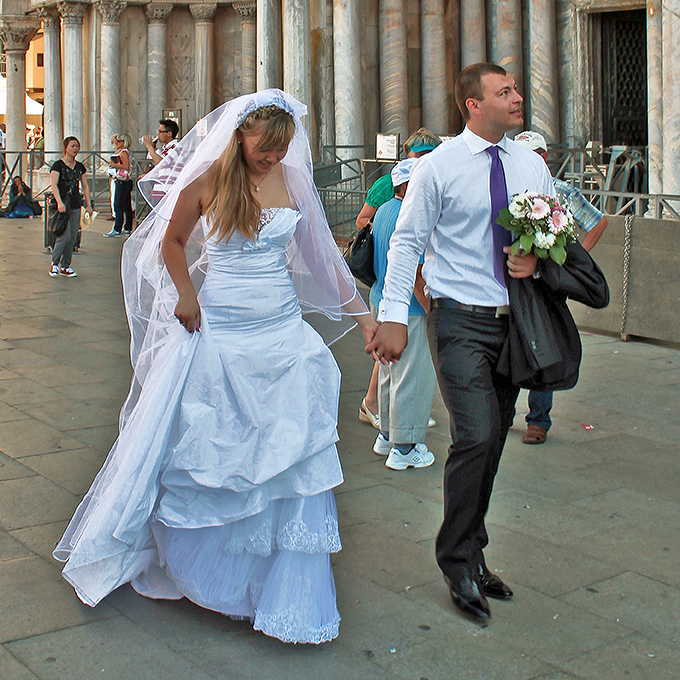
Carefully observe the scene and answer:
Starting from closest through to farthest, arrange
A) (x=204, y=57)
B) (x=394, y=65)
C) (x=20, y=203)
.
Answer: (x=394, y=65) → (x=20, y=203) → (x=204, y=57)

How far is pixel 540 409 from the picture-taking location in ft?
18.3

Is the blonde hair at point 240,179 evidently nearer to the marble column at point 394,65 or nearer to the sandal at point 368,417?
the sandal at point 368,417

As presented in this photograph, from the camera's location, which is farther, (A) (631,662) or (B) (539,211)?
(B) (539,211)

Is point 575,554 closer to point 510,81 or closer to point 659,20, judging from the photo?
point 510,81

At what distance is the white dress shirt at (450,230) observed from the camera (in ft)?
11.5

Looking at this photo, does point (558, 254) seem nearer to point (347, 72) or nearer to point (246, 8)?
point (347, 72)

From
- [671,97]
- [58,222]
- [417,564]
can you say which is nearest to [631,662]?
[417,564]

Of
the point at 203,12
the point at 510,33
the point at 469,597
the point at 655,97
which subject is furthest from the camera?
the point at 203,12

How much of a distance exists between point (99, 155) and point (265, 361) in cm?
1963

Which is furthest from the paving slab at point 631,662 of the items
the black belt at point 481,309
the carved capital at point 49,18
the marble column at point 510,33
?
the carved capital at point 49,18

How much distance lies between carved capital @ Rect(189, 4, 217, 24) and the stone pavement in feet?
56.5

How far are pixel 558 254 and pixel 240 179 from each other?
1.17m

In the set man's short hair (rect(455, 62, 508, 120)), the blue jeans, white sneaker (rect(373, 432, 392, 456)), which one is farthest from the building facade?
man's short hair (rect(455, 62, 508, 120))

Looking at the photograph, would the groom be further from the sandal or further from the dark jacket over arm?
the sandal
